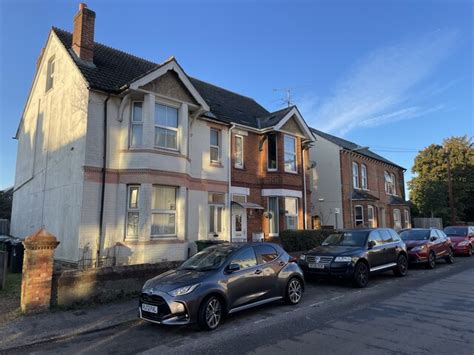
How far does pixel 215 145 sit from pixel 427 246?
33.7 ft

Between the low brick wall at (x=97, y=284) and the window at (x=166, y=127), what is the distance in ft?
17.6

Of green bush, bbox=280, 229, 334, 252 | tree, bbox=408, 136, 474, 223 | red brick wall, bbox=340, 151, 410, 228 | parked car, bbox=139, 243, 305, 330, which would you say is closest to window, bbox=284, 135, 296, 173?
green bush, bbox=280, 229, 334, 252

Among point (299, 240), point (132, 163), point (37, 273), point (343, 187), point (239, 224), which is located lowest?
point (37, 273)

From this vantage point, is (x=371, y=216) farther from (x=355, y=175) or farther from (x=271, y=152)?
(x=271, y=152)

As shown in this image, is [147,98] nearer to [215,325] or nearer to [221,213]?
[221,213]

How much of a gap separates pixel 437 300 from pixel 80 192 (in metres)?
11.2

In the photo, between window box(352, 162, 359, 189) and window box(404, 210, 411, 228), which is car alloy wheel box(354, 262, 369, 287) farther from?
window box(404, 210, 411, 228)

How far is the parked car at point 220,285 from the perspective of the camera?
6141mm

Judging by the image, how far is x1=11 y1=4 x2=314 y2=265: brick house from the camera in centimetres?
1231

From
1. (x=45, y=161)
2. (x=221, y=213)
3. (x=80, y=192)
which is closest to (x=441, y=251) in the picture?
(x=221, y=213)

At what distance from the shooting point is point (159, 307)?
620 cm

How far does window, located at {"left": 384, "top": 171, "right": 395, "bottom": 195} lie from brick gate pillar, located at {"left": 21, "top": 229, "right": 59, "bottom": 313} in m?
29.9

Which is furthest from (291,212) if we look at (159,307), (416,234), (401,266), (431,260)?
(159,307)

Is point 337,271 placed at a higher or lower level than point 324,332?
higher
